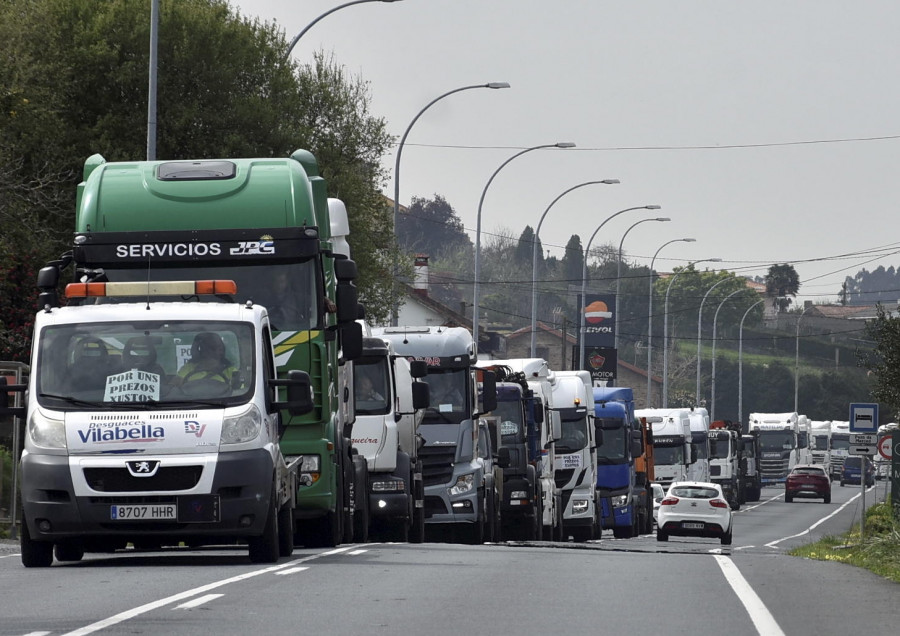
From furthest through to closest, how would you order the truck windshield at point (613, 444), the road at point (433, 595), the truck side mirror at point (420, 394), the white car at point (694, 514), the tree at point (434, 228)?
the tree at point (434, 228), the white car at point (694, 514), the truck windshield at point (613, 444), the truck side mirror at point (420, 394), the road at point (433, 595)

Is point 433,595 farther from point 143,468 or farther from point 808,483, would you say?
point 808,483

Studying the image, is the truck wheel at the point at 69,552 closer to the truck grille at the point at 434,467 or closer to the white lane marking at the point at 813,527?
the truck grille at the point at 434,467

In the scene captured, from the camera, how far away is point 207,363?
15.4 m

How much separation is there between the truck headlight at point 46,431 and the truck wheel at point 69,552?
1.59 m

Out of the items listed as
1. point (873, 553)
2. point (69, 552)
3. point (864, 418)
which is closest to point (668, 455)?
point (864, 418)

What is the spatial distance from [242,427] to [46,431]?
5.10 ft

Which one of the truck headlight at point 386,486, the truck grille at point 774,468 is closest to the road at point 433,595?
the truck headlight at point 386,486

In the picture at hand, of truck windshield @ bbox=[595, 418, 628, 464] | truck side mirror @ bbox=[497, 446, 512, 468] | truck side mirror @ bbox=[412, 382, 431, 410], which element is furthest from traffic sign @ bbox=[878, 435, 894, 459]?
truck side mirror @ bbox=[412, 382, 431, 410]

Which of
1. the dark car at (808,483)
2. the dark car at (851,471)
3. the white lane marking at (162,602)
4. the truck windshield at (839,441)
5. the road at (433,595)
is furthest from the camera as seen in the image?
the dark car at (851,471)

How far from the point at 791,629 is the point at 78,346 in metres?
6.71

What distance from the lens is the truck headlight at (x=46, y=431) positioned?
1504 cm

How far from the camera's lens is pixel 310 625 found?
1095 centimetres

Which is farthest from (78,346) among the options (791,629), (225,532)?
(791,629)

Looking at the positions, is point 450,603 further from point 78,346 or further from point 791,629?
point 78,346
